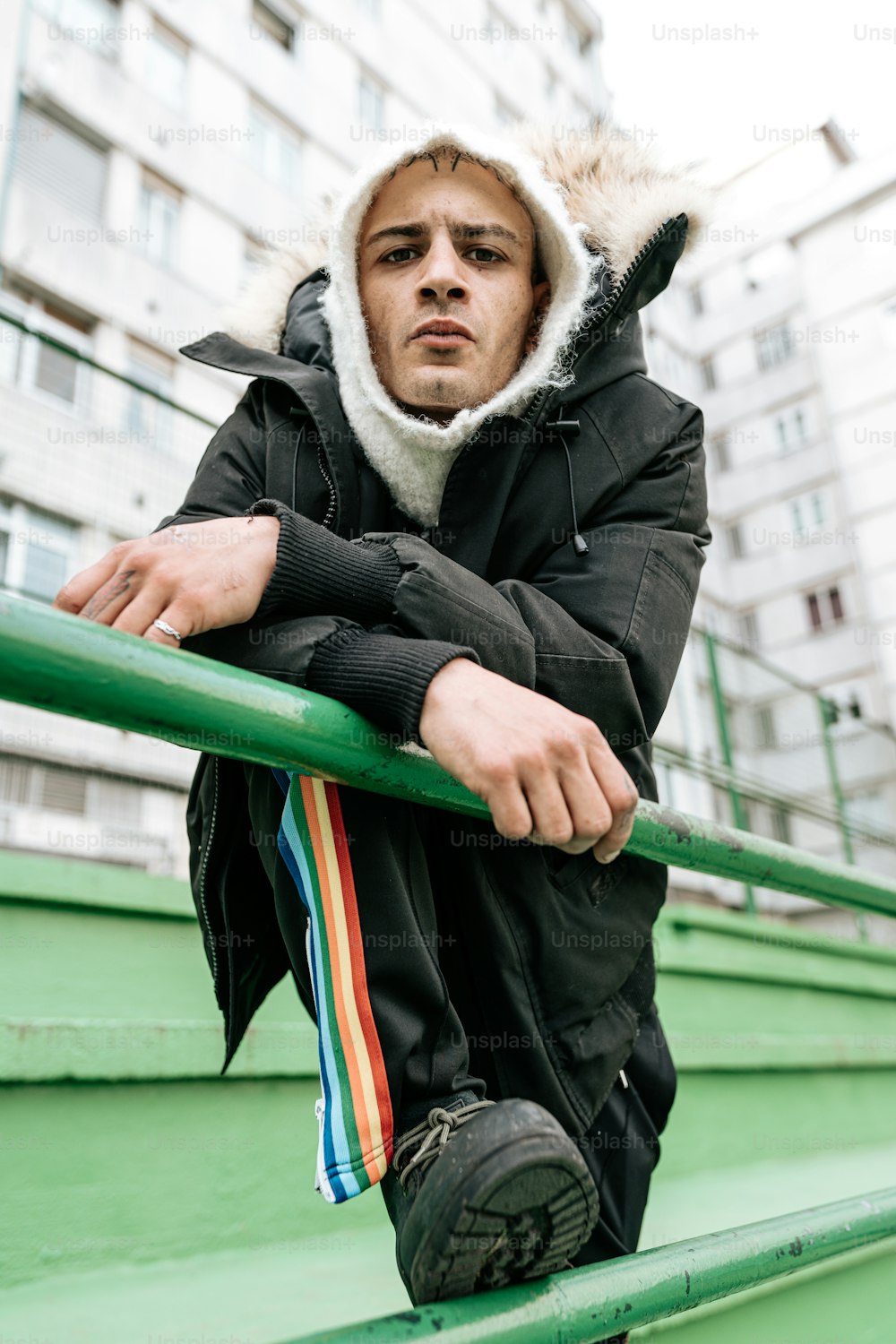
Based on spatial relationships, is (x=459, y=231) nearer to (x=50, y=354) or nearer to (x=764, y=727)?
(x=50, y=354)

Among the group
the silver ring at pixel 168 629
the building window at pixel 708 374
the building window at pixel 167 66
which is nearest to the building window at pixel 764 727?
the silver ring at pixel 168 629

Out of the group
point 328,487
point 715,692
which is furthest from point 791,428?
point 328,487

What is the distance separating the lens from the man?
83 centimetres

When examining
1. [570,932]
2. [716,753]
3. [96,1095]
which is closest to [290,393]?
[570,932]

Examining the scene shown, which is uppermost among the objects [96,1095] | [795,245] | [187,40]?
[795,245]

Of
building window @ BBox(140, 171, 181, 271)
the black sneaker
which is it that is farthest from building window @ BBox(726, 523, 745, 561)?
the black sneaker

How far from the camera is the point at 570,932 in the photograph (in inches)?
Answer: 44.7

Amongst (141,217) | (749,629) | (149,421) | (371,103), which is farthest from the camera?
(749,629)

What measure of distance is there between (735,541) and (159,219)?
1280 cm

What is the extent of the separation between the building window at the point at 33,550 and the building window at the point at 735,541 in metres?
17.6

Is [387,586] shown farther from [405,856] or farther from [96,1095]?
[96,1095]

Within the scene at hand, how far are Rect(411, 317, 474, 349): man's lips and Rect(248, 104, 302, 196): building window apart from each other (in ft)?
43.5

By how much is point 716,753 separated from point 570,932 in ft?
10.8

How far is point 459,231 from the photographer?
147cm
